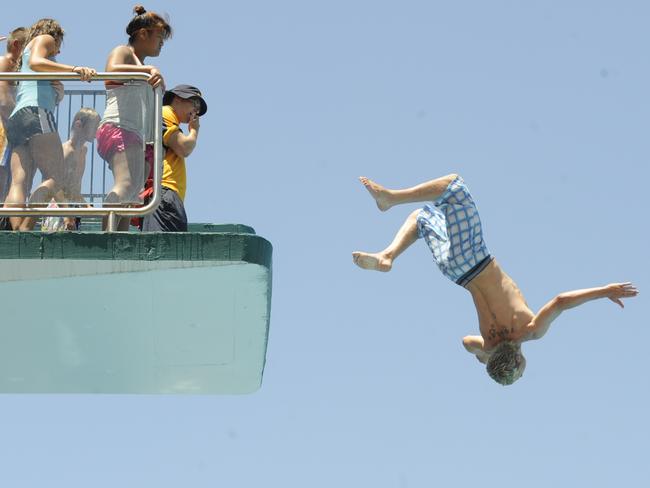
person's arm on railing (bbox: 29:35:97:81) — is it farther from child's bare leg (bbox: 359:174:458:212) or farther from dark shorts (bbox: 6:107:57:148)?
child's bare leg (bbox: 359:174:458:212)

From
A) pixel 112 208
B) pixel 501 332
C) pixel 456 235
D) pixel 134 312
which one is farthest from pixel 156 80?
pixel 501 332

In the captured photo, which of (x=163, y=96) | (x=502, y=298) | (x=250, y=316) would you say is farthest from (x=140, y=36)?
(x=502, y=298)

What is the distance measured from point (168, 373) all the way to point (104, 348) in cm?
69

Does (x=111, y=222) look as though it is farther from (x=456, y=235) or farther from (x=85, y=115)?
(x=456, y=235)

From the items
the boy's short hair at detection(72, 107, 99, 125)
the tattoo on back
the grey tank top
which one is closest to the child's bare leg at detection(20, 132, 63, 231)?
the boy's short hair at detection(72, 107, 99, 125)

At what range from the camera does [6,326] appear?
48.8ft

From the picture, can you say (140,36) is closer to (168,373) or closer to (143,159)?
(143,159)

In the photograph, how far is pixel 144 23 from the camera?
14.6 metres

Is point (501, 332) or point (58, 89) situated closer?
point (58, 89)

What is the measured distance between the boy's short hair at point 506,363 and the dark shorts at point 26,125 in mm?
4316

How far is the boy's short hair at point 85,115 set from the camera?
14.2 metres

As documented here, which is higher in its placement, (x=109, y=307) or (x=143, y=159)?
(x=143, y=159)

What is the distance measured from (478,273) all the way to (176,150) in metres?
2.84

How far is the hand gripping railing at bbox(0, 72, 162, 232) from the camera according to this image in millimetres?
14000
